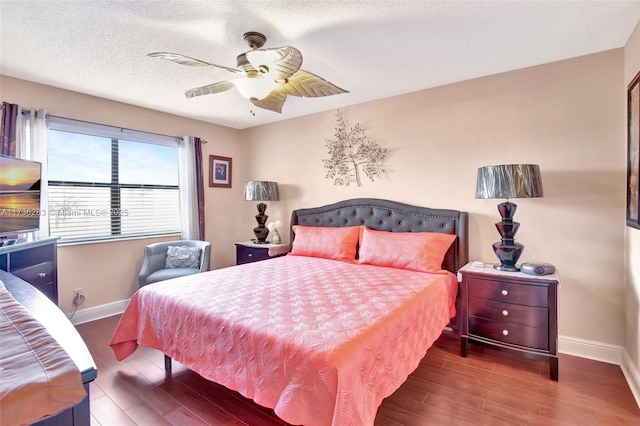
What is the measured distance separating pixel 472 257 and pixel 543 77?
1.71 metres

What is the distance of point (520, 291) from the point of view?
7.86 feet

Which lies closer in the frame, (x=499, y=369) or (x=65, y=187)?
(x=499, y=369)

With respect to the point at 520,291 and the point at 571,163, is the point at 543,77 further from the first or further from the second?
the point at 520,291

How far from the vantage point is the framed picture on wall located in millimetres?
2068

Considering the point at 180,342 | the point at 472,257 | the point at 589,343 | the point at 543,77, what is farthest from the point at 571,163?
the point at 180,342

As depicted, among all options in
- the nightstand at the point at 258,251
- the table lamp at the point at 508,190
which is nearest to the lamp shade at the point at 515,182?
the table lamp at the point at 508,190

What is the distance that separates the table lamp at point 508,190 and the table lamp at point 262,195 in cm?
262

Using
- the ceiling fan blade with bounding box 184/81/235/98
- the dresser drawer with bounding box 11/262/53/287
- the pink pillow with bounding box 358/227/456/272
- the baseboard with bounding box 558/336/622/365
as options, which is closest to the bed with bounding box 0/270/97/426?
the ceiling fan blade with bounding box 184/81/235/98

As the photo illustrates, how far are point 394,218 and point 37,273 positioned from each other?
129 inches

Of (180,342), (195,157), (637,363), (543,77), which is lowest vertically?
(637,363)

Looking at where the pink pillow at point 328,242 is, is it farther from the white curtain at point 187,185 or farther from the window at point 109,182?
the window at point 109,182

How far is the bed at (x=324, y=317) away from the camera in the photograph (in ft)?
4.56

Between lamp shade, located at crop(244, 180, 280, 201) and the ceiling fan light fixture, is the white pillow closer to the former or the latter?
lamp shade, located at crop(244, 180, 280, 201)

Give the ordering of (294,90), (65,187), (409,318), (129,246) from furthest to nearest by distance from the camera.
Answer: (129,246), (65,187), (294,90), (409,318)
